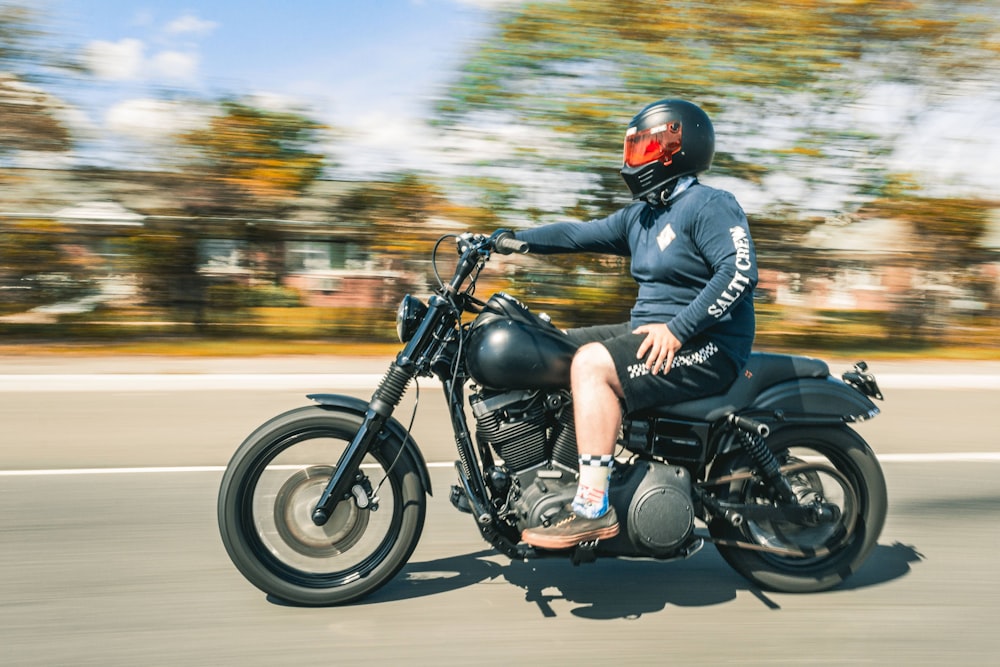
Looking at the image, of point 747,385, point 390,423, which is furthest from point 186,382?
point 747,385

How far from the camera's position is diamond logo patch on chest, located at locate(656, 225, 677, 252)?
132 inches

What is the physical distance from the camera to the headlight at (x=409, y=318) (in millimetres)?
3291

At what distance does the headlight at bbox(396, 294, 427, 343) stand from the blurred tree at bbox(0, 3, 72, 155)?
362 inches

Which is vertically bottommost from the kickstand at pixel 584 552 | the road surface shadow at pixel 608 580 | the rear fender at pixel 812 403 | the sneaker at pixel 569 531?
the road surface shadow at pixel 608 580

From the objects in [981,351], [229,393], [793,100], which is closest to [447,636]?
[229,393]

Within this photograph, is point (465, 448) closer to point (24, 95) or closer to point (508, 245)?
point (508, 245)

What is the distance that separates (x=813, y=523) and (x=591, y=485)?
1.04m

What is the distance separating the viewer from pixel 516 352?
10.3 ft

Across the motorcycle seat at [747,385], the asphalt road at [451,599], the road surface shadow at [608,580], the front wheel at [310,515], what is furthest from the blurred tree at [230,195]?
the motorcycle seat at [747,385]

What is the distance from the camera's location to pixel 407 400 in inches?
293

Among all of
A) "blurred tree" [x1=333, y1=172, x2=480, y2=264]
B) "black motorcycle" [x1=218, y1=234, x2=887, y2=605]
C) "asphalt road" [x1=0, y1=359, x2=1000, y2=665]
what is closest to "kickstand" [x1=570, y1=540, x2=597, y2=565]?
"black motorcycle" [x1=218, y1=234, x2=887, y2=605]

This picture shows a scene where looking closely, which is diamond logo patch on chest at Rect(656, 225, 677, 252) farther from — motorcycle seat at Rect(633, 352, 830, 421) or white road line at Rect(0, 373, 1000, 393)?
white road line at Rect(0, 373, 1000, 393)

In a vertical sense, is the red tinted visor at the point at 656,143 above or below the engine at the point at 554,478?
above

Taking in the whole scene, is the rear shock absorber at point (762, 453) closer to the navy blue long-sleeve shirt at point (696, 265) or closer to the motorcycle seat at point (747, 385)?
the motorcycle seat at point (747, 385)
